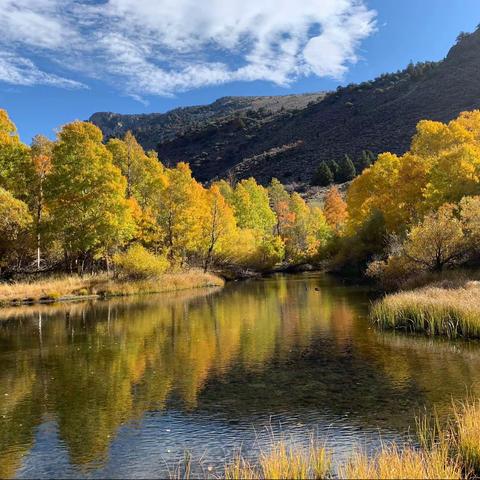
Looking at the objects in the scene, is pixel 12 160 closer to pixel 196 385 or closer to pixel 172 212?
pixel 172 212

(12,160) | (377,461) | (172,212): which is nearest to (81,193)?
(12,160)

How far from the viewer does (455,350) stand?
1925 centimetres

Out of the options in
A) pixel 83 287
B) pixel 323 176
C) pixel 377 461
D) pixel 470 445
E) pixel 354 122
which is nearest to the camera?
pixel 470 445

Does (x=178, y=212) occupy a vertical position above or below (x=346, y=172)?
below

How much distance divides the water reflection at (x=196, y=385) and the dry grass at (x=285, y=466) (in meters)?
0.97

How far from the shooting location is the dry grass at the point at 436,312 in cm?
2159

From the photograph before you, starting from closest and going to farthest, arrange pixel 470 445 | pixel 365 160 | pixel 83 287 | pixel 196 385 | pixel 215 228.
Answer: pixel 470 445 < pixel 196 385 < pixel 83 287 < pixel 215 228 < pixel 365 160

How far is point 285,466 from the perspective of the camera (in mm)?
Answer: 8492

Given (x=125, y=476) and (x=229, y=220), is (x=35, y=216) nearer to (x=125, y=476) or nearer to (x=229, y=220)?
(x=229, y=220)

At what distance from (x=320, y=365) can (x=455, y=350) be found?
5.37m

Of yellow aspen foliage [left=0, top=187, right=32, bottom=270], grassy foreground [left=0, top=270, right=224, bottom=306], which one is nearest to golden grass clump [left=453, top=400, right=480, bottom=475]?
yellow aspen foliage [left=0, top=187, right=32, bottom=270]

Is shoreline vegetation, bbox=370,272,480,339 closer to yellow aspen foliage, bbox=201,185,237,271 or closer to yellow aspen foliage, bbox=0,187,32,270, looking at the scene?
yellow aspen foliage, bbox=0,187,32,270

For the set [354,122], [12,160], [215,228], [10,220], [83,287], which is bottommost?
[83,287]

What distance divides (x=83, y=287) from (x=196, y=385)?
29758mm
